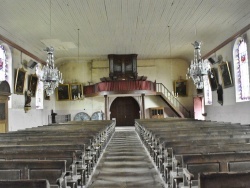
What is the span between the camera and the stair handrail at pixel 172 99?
21723mm

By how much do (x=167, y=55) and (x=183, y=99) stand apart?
3845 mm

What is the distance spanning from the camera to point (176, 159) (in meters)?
4.07

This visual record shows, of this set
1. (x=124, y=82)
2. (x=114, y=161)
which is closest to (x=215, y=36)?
(x=124, y=82)

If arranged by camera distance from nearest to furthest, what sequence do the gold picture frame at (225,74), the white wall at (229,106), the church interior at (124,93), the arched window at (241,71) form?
the church interior at (124,93), the white wall at (229,106), the arched window at (241,71), the gold picture frame at (225,74)

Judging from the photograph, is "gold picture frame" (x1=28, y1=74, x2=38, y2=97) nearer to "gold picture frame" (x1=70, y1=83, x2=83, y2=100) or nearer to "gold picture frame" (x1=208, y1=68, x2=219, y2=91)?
"gold picture frame" (x1=70, y1=83, x2=83, y2=100)

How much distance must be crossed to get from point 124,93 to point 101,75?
3615mm

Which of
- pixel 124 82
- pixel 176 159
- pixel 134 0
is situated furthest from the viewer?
pixel 124 82

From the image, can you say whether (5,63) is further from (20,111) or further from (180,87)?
(180,87)

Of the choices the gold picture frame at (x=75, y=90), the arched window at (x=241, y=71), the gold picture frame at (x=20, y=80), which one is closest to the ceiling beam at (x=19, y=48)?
the gold picture frame at (x=20, y=80)

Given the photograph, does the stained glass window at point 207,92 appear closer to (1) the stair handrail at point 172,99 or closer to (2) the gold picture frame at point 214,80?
(2) the gold picture frame at point 214,80

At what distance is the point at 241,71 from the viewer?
1351 cm

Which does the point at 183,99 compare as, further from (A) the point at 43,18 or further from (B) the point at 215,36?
(A) the point at 43,18

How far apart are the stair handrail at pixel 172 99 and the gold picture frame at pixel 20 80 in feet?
35.0

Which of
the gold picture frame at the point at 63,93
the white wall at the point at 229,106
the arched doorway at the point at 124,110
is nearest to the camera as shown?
the white wall at the point at 229,106
